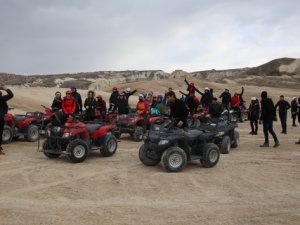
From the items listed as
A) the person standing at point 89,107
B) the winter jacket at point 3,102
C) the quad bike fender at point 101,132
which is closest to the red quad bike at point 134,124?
the person standing at point 89,107

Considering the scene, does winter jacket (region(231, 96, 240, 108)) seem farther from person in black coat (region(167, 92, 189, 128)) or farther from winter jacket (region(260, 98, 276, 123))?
person in black coat (region(167, 92, 189, 128))

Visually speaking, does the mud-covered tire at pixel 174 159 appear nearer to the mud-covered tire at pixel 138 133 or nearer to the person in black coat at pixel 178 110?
the person in black coat at pixel 178 110

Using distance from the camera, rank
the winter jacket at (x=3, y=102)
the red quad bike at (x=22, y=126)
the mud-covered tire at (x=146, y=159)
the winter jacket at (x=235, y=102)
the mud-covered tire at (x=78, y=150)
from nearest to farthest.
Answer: the mud-covered tire at (x=146, y=159) → the mud-covered tire at (x=78, y=150) → the winter jacket at (x=3, y=102) → the red quad bike at (x=22, y=126) → the winter jacket at (x=235, y=102)

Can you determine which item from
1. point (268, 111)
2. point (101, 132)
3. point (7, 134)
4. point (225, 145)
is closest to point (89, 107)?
point (7, 134)

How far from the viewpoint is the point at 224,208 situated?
7.20 meters

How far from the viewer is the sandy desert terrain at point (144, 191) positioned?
6.75m

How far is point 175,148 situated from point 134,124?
18.3ft

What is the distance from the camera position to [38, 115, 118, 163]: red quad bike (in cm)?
1084

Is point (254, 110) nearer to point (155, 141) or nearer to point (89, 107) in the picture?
point (89, 107)

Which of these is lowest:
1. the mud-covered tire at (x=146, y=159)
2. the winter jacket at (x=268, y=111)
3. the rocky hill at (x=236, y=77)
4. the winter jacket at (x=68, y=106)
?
the mud-covered tire at (x=146, y=159)

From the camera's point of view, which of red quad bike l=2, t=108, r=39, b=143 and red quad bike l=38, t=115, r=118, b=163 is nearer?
red quad bike l=38, t=115, r=118, b=163

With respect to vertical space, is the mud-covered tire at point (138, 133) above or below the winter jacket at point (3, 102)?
below

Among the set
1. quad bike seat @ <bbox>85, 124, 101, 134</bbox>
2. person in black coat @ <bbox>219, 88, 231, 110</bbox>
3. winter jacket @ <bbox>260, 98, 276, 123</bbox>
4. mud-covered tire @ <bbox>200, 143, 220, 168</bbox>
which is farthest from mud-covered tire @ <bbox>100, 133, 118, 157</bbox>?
person in black coat @ <bbox>219, 88, 231, 110</bbox>

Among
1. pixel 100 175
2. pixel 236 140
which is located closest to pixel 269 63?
pixel 236 140
